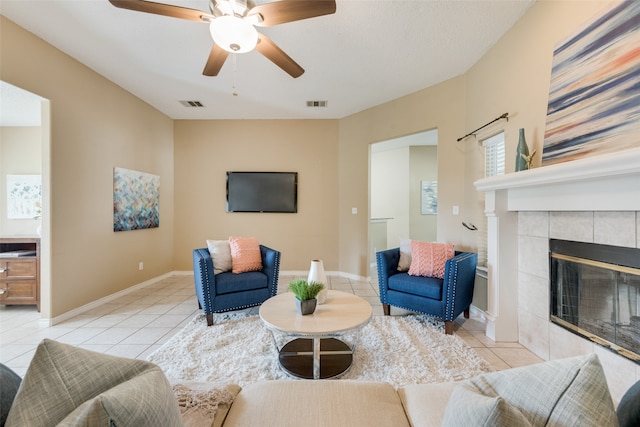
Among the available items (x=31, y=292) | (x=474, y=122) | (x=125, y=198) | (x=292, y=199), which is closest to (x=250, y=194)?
(x=292, y=199)

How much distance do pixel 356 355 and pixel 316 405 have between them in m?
1.26

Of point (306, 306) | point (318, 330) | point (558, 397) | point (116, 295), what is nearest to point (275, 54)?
point (306, 306)

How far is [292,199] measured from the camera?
4652 mm

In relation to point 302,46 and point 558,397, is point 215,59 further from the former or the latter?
point 558,397

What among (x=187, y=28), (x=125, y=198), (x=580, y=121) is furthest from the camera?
(x=125, y=198)

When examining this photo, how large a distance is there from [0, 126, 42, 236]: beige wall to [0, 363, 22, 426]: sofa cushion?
4.46 metres

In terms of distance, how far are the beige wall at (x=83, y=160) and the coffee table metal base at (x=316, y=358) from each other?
8.53ft

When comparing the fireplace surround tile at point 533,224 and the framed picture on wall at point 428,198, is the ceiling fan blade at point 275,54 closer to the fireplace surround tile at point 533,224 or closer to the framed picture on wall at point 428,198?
the fireplace surround tile at point 533,224

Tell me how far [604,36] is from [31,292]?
18.4ft

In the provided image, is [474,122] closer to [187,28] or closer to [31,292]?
[187,28]

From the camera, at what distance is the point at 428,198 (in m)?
5.80

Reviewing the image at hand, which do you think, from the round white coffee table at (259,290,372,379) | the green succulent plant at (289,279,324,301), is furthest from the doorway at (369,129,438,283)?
A: the green succulent plant at (289,279,324,301)

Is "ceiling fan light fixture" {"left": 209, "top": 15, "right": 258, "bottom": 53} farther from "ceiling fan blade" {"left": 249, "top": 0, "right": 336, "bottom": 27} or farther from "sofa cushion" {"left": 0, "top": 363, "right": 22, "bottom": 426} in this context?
"sofa cushion" {"left": 0, "top": 363, "right": 22, "bottom": 426}

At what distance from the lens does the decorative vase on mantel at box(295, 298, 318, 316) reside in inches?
75.4
